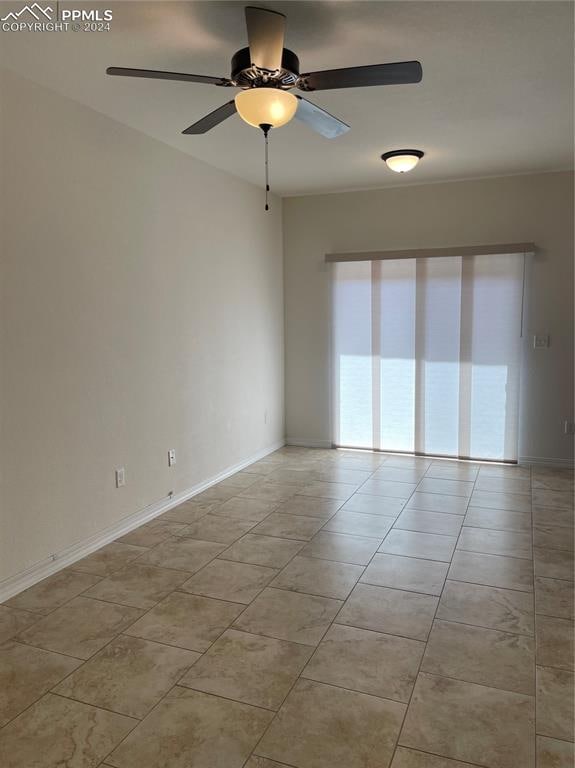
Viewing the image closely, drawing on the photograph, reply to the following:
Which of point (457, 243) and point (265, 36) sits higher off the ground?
point (265, 36)

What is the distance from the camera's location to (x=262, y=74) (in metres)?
2.26

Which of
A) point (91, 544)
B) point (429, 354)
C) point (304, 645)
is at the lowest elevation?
point (304, 645)

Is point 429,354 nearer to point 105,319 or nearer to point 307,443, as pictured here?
point 307,443

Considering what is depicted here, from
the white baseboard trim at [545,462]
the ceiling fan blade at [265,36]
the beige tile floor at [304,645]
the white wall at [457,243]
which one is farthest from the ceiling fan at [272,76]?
the white baseboard trim at [545,462]

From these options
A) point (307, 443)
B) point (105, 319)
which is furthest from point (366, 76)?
point (307, 443)

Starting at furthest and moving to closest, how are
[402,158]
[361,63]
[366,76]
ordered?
[402,158] < [361,63] < [366,76]

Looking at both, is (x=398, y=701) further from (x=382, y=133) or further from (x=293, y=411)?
(x=293, y=411)

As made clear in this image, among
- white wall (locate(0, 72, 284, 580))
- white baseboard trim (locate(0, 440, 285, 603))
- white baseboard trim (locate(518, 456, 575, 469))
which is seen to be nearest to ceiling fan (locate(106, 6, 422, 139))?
white wall (locate(0, 72, 284, 580))

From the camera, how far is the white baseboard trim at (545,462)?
5.15 m

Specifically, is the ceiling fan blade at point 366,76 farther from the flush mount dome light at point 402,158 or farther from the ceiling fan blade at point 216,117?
the flush mount dome light at point 402,158

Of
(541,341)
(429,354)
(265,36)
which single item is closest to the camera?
(265,36)

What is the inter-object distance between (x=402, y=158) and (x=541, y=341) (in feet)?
6.79

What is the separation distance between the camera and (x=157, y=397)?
158 inches

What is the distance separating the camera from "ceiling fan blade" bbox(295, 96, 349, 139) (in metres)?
2.48
